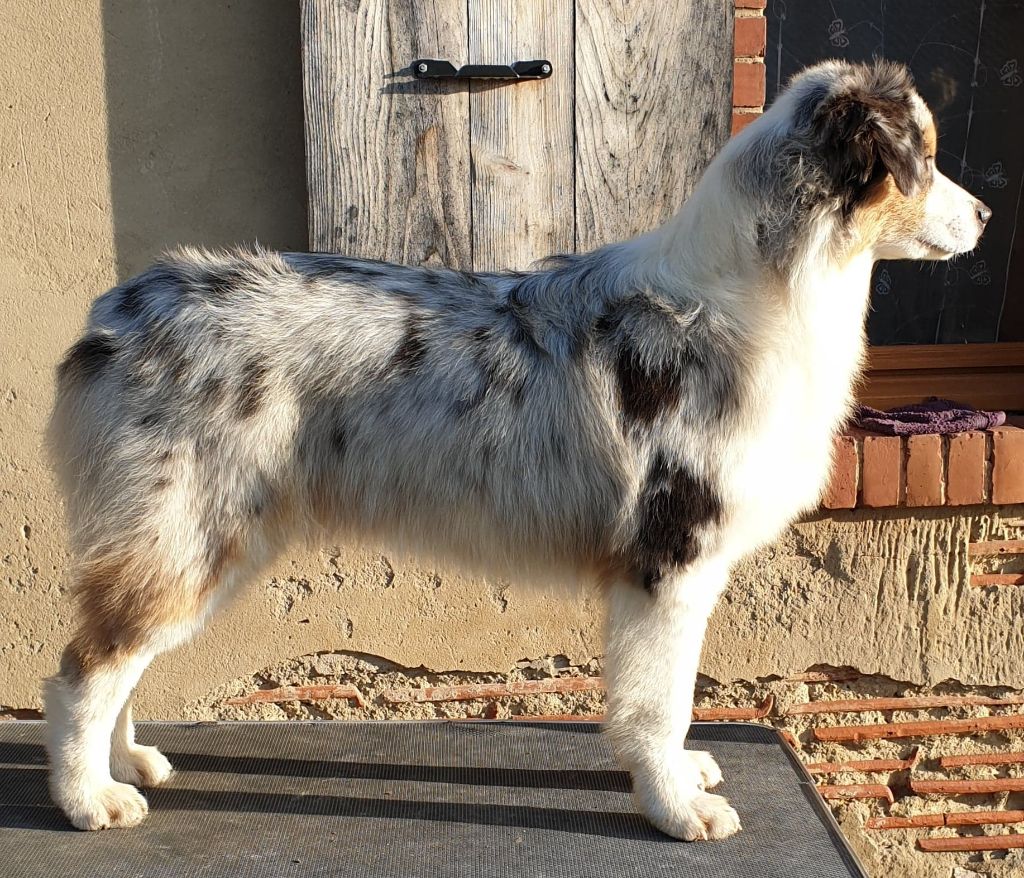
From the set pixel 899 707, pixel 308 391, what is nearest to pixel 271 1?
pixel 308 391

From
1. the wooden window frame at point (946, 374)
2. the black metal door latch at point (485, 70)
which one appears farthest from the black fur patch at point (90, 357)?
the wooden window frame at point (946, 374)

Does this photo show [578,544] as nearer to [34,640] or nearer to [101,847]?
[101,847]

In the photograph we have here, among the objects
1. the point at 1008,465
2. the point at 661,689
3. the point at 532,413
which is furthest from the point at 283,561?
the point at 1008,465

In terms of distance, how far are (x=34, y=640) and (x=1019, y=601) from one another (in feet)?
10.3

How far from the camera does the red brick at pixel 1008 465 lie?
3496 mm

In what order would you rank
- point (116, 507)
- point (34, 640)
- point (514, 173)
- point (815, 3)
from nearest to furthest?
point (116, 507) < point (514, 173) < point (34, 640) < point (815, 3)

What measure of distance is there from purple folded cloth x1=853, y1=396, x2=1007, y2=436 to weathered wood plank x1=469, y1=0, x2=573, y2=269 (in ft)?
3.77

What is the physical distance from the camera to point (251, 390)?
256 centimetres

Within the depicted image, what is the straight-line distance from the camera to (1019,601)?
369 cm

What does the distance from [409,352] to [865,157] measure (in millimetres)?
1088

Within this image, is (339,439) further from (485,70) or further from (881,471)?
(881,471)

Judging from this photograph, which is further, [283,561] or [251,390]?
[283,561]

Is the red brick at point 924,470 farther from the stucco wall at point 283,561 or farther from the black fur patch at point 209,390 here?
the black fur patch at point 209,390

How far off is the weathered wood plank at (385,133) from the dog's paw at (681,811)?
1565 millimetres
